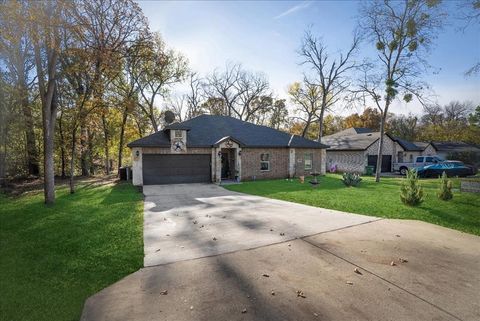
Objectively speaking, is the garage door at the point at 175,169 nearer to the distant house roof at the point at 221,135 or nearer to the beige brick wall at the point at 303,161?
the distant house roof at the point at 221,135

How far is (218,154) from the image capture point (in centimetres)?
1862

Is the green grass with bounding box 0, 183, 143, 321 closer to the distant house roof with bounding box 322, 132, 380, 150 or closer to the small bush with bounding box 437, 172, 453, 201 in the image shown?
the small bush with bounding box 437, 172, 453, 201

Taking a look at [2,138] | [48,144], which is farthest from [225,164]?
[2,138]

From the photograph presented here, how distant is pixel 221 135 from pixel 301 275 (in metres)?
16.5

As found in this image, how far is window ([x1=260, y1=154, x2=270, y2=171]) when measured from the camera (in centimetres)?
2047

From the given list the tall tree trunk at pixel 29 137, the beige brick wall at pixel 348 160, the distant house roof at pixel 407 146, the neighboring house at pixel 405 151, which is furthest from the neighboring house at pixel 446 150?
the tall tree trunk at pixel 29 137

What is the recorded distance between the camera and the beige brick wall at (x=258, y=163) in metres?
19.7

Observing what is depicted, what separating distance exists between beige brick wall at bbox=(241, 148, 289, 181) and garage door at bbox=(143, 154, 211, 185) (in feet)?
9.76

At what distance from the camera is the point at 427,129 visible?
4659cm

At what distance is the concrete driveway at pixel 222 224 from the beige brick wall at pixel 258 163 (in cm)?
827

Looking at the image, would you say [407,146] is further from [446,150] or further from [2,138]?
[2,138]

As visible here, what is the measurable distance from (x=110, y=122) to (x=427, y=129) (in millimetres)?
51929

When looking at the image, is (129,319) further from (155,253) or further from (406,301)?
(406,301)

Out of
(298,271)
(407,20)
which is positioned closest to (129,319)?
Answer: (298,271)
